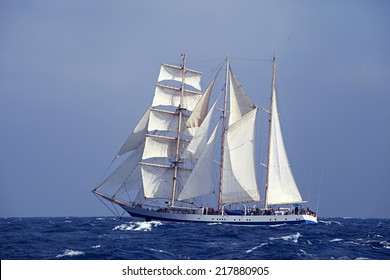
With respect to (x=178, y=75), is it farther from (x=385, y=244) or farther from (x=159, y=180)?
(x=385, y=244)

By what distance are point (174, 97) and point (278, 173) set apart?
60.6ft

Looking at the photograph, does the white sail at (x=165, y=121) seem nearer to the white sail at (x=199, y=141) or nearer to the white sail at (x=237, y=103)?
the white sail at (x=199, y=141)

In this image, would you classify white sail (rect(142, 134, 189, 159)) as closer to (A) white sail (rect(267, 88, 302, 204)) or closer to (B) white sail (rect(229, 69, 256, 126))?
(B) white sail (rect(229, 69, 256, 126))

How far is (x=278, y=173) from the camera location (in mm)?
74375

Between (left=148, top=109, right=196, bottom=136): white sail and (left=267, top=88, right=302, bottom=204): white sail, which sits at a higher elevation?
(left=148, top=109, right=196, bottom=136): white sail

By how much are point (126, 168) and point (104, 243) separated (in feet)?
125

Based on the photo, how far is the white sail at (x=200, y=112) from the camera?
7494cm

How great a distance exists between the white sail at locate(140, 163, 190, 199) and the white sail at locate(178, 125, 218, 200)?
5.58 m

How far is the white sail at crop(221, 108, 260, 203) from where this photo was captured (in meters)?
73.2

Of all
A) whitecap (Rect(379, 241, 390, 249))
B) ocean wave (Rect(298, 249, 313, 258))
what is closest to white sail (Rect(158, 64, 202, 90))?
whitecap (Rect(379, 241, 390, 249))

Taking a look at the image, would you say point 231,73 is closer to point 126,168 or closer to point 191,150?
point 191,150

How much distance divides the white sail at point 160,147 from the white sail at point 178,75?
8.39 meters

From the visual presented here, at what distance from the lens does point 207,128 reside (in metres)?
73.8

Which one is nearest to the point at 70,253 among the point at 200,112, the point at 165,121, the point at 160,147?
the point at 200,112
